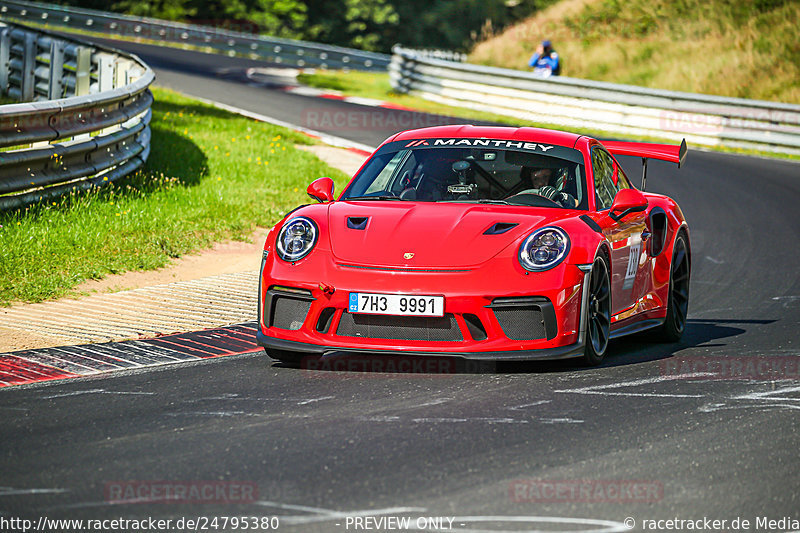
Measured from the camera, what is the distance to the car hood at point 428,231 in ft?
21.6

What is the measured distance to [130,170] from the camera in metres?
13.2

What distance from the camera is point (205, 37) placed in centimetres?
3884

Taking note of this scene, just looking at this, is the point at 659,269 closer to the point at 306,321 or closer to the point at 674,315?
the point at 674,315

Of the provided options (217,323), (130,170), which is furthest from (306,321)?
(130,170)

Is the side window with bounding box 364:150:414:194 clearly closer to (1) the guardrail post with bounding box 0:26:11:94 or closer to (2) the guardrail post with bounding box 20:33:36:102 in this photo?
(2) the guardrail post with bounding box 20:33:36:102

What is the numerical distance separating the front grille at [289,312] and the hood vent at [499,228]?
1083 mm

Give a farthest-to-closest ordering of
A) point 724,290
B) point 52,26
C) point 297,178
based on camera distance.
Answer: point 52,26
point 297,178
point 724,290

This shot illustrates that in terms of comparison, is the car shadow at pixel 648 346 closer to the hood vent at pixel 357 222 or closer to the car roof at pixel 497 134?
the hood vent at pixel 357 222

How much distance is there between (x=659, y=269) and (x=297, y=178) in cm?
758
